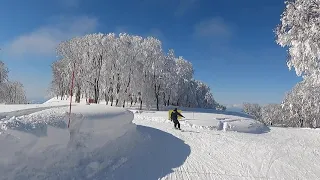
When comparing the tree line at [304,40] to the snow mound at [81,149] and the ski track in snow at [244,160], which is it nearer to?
the ski track in snow at [244,160]

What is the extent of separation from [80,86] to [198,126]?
95.5ft

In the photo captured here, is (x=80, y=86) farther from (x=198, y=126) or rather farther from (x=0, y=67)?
(x=198, y=126)

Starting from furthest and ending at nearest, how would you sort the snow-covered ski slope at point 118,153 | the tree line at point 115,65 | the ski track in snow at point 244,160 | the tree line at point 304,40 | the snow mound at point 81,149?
the tree line at point 115,65 < the tree line at point 304,40 < the ski track in snow at point 244,160 < the snow-covered ski slope at point 118,153 < the snow mound at point 81,149

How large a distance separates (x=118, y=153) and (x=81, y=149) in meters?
2.00

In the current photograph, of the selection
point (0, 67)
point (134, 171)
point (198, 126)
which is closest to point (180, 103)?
point (0, 67)

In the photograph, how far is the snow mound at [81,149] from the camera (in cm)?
793

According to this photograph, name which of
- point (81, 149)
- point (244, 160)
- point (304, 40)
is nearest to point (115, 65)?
point (304, 40)

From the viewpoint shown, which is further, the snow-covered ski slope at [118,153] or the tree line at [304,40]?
the tree line at [304,40]

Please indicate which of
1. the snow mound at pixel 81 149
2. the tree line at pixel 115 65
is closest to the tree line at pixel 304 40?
the snow mound at pixel 81 149

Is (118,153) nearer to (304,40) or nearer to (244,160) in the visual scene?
(244,160)

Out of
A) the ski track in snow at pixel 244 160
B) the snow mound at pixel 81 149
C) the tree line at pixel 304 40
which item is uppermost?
the tree line at pixel 304 40

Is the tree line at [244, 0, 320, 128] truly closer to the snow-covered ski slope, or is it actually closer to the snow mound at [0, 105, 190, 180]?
the snow-covered ski slope

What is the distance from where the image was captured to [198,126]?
78.0ft

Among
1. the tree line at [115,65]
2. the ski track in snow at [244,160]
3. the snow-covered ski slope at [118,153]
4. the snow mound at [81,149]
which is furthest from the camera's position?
the tree line at [115,65]
